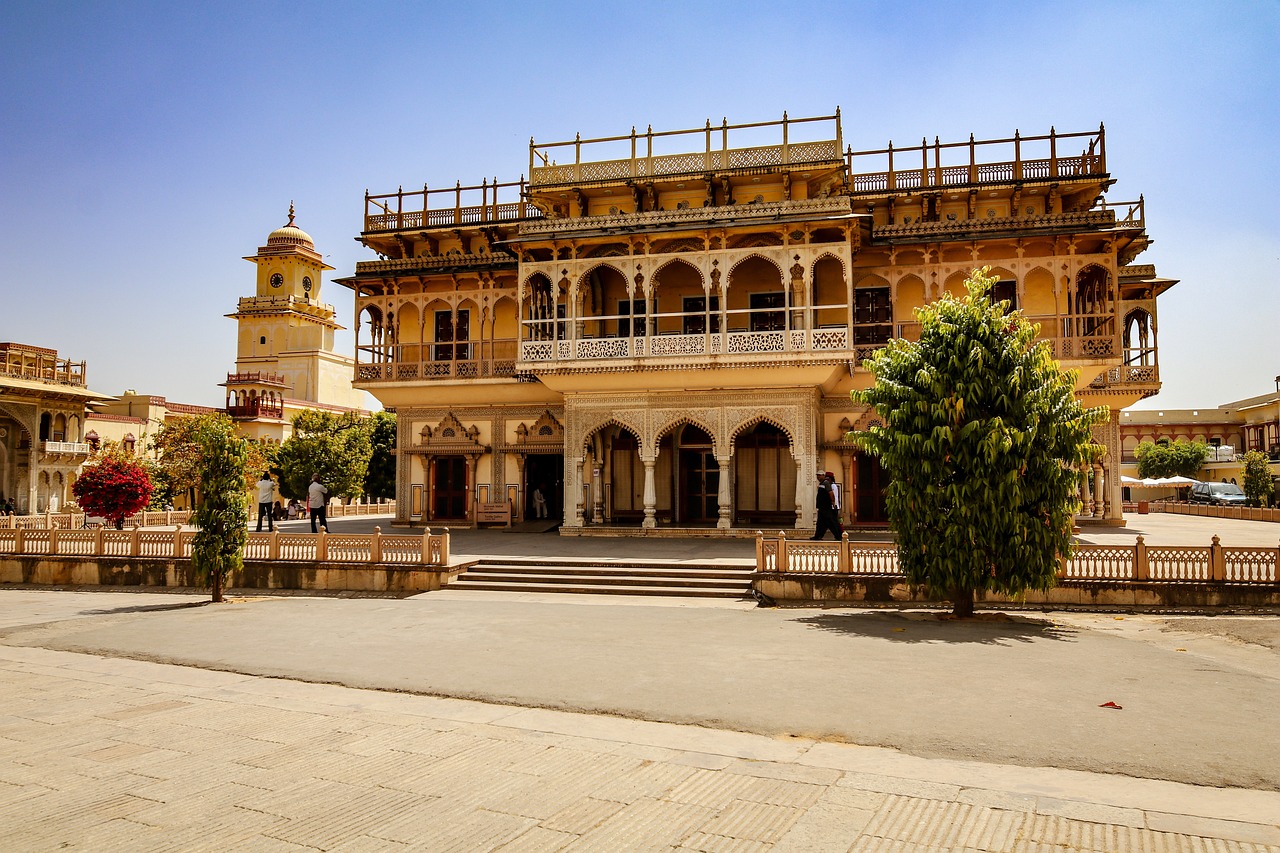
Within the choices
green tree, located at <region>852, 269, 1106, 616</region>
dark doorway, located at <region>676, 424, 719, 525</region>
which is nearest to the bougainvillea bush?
dark doorway, located at <region>676, 424, 719, 525</region>

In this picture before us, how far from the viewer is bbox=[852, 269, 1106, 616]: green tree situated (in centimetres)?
1173

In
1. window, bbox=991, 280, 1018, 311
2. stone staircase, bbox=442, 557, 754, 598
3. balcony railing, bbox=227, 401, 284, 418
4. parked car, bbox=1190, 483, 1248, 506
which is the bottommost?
stone staircase, bbox=442, 557, 754, 598

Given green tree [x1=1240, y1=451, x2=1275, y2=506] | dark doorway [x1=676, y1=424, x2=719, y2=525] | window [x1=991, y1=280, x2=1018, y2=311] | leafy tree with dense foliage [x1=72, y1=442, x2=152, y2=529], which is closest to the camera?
window [x1=991, y1=280, x2=1018, y2=311]

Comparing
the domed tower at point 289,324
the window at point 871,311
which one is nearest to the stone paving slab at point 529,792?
the window at point 871,311

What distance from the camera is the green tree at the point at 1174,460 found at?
2260 inches

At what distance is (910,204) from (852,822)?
70.7ft

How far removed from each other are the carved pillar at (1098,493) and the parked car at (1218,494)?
21.7 meters

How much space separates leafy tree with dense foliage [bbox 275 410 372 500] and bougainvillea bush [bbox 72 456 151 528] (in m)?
9.94

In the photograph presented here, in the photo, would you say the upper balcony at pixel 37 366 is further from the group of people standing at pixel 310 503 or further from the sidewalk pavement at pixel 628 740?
the sidewalk pavement at pixel 628 740

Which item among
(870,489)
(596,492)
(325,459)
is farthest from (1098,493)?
(325,459)

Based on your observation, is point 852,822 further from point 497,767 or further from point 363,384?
point 363,384

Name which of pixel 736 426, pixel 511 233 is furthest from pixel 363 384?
pixel 736 426

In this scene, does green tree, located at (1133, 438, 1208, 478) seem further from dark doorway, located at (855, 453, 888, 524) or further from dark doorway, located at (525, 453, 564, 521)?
dark doorway, located at (525, 453, 564, 521)

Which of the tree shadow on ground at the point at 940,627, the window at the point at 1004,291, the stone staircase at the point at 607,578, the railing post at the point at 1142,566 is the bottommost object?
the tree shadow on ground at the point at 940,627
